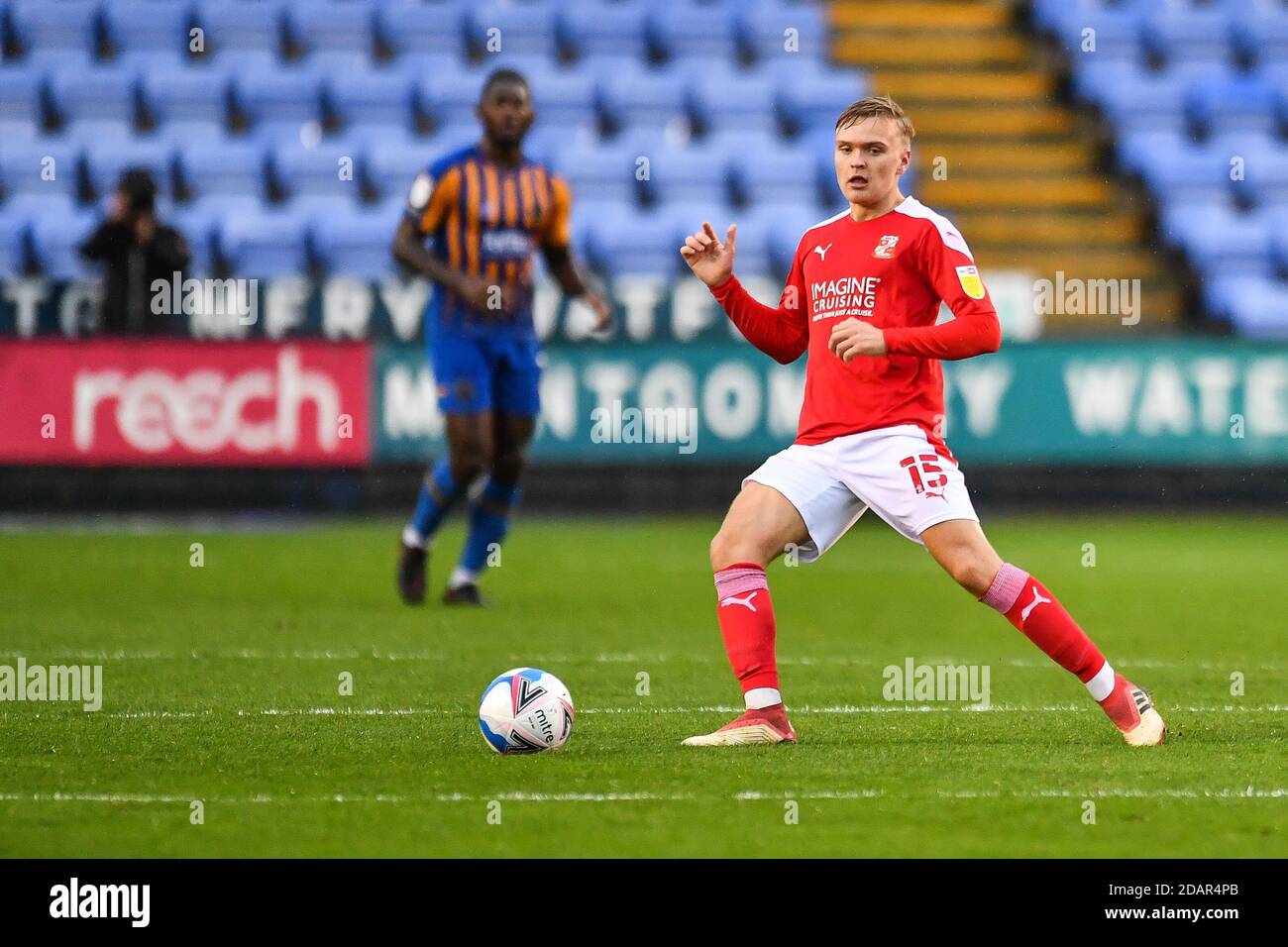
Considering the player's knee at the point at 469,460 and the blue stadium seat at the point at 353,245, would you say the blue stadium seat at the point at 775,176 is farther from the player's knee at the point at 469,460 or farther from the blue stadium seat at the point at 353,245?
the player's knee at the point at 469,460

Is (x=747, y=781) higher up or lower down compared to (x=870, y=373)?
lower down

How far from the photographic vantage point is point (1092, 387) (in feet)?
44.5

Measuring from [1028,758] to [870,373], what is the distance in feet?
3.74

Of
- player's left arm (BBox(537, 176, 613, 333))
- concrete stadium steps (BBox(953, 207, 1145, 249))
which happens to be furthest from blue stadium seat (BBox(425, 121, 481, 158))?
player's left arm (BBox(537, 176, 613, 333))

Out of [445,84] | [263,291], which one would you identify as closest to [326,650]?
[263,291]

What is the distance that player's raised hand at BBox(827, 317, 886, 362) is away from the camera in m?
5.29

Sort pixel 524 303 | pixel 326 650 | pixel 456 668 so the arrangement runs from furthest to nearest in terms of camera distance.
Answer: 1. pixel 524 303
2. pixel 326 650
3. pixel 456 668

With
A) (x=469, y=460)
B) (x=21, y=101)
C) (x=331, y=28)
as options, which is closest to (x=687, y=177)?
(x=331, y=28)

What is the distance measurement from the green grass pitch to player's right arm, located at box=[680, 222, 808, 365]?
1154 millimetres

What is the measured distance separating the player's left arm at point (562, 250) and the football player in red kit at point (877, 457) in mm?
3926

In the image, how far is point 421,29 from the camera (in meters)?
17.5

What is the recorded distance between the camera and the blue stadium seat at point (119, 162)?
15.9 m

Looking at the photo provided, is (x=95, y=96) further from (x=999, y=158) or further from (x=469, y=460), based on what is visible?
(x=469, y=460)
